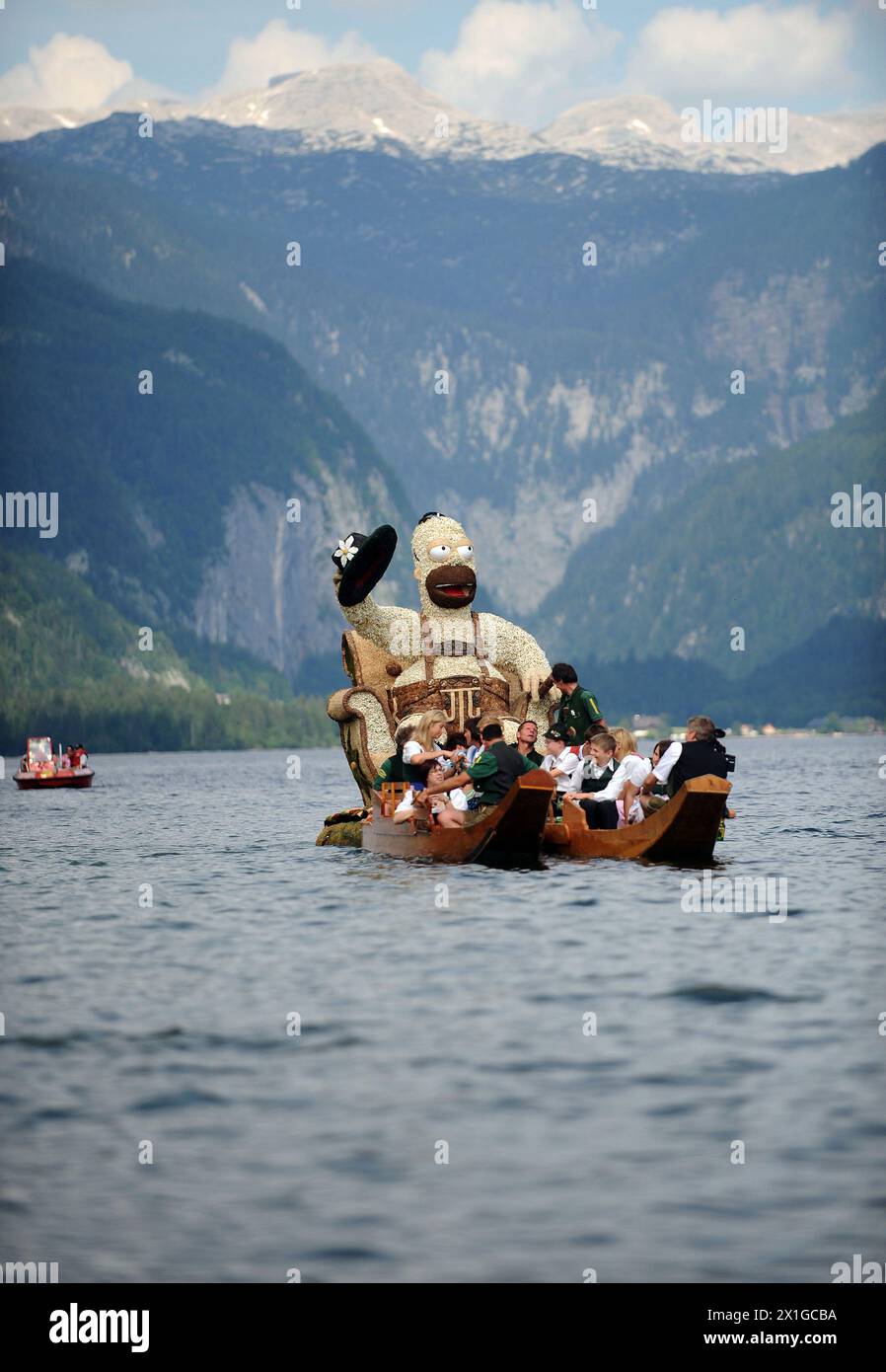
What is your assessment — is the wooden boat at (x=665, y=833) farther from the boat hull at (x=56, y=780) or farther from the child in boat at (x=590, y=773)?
the boat hull at (x=56, y=780)

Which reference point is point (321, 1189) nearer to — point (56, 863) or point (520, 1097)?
point (520, 1097)

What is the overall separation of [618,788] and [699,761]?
1.88m

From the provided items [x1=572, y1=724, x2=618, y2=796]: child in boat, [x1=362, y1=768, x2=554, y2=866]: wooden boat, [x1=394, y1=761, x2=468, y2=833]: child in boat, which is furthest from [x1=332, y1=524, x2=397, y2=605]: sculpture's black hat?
[x1=572, y1=724, x2=618, y2=796]: child in boat

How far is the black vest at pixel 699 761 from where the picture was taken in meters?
29.5

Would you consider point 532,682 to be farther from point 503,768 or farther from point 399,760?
point 503,768

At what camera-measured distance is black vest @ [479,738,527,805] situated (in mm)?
28391

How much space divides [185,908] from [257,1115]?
14722mm

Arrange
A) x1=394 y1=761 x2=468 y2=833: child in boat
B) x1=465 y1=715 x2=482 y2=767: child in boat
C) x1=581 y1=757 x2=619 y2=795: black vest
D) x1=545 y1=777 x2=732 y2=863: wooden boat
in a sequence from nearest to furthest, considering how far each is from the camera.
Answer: x1=545 y1=777 x2=732 y2=863: wooden boat
x1=394 y1=761 x2=468 y2=833: child in boat
x1=581 y1=757 x2=619 y2=795: black vest
x1=465 y1=715 x2=482 y2=767: child in boat

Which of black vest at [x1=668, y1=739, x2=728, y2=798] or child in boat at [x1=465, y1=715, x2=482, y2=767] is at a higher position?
child in boat at [x1=465, y1=715, x2=482, y2=767]

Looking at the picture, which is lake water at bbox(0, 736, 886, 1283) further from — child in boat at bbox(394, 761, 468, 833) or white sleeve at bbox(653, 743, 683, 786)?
white sleeve at bbox(653, 743, 683, 786)

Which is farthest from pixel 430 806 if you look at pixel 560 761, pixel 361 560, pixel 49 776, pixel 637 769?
pixel 49 776

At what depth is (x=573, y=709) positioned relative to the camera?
33.4m

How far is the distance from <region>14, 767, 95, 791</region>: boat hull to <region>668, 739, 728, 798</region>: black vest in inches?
2791
